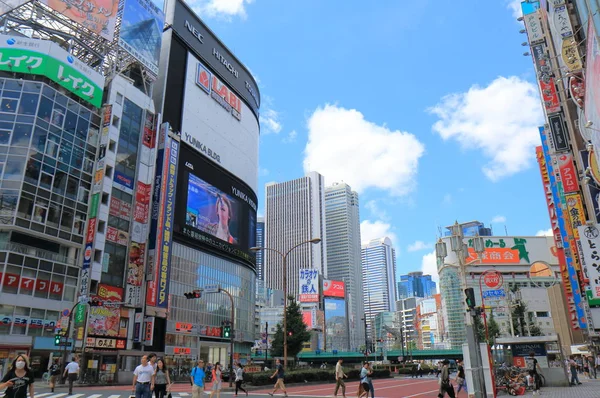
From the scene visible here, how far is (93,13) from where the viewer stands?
153 feet

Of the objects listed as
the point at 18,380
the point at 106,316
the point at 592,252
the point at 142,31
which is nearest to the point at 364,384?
the point at 592,252

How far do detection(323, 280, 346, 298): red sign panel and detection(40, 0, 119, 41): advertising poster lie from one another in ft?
382

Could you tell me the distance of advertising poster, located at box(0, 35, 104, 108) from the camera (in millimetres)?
40188

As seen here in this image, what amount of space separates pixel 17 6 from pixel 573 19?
45.7 meters

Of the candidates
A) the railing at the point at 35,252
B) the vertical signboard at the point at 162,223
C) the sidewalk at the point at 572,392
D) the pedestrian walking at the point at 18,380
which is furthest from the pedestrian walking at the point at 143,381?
the vertical signboard at the point at 162,223

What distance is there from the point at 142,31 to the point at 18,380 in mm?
52750

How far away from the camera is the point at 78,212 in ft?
139

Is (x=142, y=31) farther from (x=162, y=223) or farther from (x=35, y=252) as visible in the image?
(x=35, y=252)

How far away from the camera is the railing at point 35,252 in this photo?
118 feet

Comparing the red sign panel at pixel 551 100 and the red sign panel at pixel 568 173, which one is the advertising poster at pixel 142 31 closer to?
the red sign panel at pixel 551 100

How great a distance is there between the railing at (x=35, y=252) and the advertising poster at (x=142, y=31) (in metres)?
23.9

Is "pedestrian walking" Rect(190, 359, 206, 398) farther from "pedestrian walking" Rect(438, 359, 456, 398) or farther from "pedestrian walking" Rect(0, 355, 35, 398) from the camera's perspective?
"pedestrian walking" Rect(438, 359, 456, 398)

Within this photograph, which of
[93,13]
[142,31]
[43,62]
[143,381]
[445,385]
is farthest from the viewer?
[142,31]

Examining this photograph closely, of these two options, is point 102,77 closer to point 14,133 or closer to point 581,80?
point 14,133
